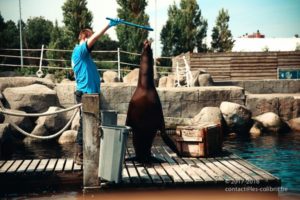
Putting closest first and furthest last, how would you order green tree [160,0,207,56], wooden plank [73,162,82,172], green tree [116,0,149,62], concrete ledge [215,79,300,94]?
wooden plank [73,162,82,172]
concrete ledge [215,79,300,94]
green tree [116,0,149,62]
green tree [160,0,207,56]

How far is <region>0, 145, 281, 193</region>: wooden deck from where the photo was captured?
5605 millimetres

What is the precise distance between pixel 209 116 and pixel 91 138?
801cm

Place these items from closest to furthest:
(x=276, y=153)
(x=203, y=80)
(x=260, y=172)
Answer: (x=260, y=172) < (x=276, y=153) < (x=203, y=80)

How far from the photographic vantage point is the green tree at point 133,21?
1214 inches

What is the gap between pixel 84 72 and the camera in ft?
20.3

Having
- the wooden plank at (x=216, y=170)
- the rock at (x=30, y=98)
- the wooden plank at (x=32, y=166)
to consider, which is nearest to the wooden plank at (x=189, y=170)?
the wooden plank at (x=216, y=170)

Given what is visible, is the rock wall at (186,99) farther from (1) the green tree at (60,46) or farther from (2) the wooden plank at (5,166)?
(1) the green tree at (60,46)

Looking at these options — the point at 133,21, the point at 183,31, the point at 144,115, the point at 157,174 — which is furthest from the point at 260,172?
the point at 183,31

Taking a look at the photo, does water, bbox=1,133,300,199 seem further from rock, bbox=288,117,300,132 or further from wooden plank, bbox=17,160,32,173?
rock, bbox=288,117,300,132

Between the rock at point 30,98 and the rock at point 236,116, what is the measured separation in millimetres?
6080

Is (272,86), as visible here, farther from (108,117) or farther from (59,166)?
(59,166)

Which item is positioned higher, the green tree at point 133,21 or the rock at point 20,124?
the green tree at point 133,21

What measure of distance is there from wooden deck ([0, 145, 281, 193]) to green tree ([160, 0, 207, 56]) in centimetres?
3186

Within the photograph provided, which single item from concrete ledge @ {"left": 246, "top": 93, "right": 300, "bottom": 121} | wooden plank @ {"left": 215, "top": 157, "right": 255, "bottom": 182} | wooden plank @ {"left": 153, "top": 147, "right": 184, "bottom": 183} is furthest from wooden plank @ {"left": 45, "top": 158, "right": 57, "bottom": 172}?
concrete ledge @ {"left": 246, "top": 93, "right": 300, "bottom": 121}
